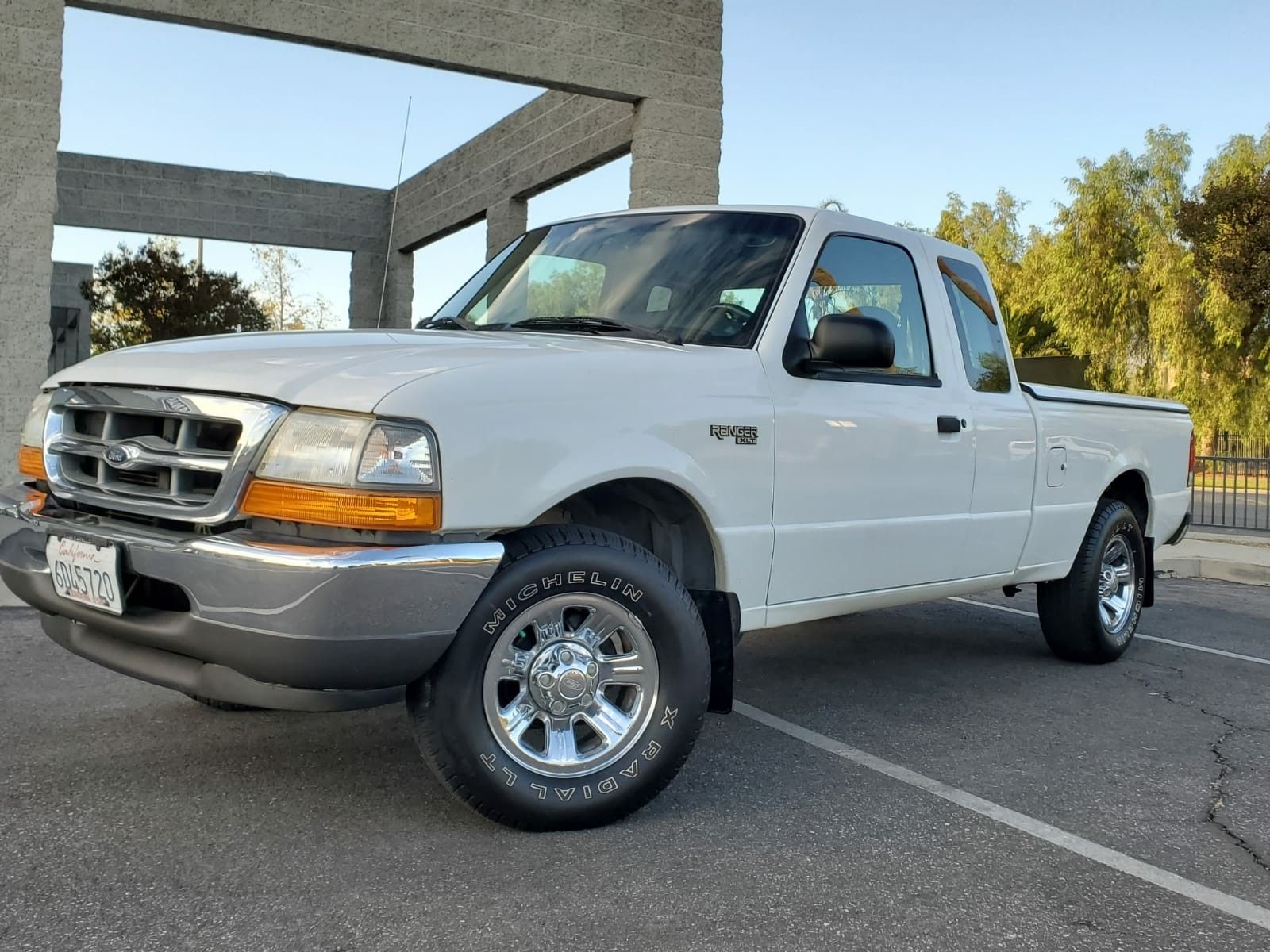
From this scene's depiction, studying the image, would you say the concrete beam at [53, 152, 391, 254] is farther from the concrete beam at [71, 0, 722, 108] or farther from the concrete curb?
the concrete curb

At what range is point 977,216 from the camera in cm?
4775

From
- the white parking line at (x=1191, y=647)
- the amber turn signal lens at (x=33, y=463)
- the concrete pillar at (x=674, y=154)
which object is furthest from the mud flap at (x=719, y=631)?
the concrete pillar at (x=674, y=154)

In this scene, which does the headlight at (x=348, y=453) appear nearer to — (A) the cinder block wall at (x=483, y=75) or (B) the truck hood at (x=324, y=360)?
(B) the truck hood at (x=324, y=360)

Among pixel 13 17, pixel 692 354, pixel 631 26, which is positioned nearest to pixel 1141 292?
pixel 631 26

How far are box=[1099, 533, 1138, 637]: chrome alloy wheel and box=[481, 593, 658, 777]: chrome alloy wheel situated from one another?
366 cm

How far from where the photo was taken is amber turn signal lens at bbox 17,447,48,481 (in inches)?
143

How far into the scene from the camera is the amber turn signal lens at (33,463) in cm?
364

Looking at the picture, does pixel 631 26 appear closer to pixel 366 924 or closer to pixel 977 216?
pixel 366 924

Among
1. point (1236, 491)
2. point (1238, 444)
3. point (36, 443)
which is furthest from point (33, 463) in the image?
point (1238, 444)

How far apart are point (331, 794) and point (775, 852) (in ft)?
4.57

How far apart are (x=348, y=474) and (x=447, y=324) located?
1.75 metres

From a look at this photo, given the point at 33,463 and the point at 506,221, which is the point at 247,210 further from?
the point at 33,463

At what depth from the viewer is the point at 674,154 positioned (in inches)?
461

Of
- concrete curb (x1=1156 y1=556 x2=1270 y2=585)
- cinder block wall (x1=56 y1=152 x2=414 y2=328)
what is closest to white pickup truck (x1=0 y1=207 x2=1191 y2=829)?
concrete curb (x1=1156 y1=556 x2=1270 y2=585)
